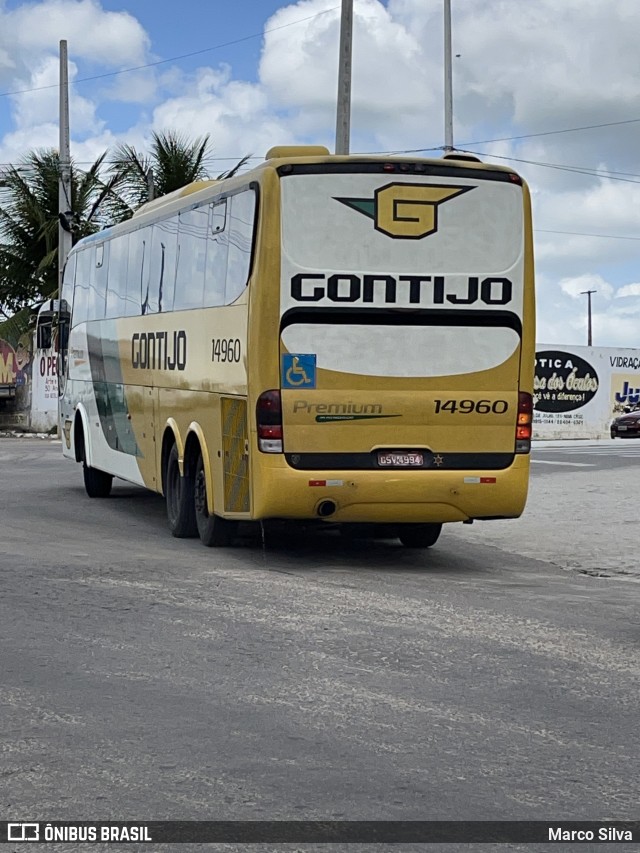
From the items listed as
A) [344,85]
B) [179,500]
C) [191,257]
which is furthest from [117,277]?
[344,85]

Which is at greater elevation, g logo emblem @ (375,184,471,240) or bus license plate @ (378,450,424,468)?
g logo emblem @ (375,184,471,240)

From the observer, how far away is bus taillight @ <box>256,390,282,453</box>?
11961 millimetres

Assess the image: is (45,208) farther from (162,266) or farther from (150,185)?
(162,266)

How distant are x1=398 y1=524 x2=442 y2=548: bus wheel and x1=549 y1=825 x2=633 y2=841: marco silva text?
9445 mm

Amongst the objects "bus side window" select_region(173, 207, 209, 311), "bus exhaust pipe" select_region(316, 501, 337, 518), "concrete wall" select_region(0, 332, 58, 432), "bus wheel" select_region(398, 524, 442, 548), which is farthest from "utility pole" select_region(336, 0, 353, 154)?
"concrete wall" select_region(0, 332, 58, 432)

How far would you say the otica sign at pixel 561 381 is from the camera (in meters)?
46.4

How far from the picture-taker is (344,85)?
25.8m

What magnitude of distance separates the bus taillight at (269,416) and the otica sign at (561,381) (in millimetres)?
34741

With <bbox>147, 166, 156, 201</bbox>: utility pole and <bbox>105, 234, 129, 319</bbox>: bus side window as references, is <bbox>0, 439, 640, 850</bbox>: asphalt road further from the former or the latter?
<bbox>147, 166, 156, 201</bbox>: utility pole

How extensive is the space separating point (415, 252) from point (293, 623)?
4149 millimetres

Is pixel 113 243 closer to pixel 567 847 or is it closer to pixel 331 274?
pixel 331 274

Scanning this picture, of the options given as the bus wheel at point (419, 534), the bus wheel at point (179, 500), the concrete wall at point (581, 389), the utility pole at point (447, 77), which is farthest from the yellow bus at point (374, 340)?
the concrete wall at point (581, 389)

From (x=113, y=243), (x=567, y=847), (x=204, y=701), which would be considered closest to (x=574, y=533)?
(x=113, y=243)

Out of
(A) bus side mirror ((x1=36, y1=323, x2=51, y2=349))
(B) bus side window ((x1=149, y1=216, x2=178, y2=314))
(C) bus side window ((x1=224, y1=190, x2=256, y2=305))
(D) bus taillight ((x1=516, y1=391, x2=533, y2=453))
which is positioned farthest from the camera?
(A) bus side mirror ((x1=36, y1=323, x2=51, y2=349))
